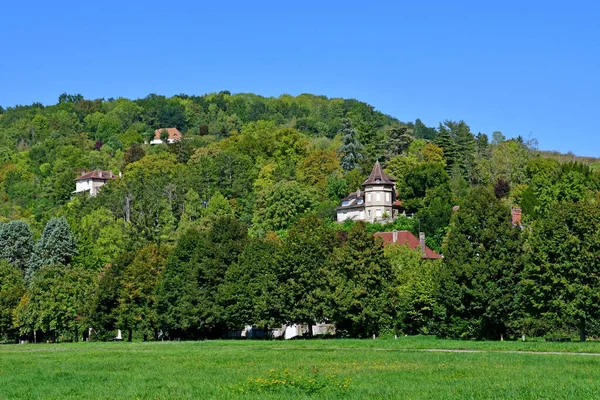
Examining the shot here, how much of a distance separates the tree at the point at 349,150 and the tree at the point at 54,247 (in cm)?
→ 4968

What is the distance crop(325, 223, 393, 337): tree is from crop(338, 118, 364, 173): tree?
7480 cm

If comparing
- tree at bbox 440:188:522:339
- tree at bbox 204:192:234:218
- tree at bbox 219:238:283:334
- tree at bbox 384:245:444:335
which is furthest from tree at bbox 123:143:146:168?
tree at bbox 440:188:522:339

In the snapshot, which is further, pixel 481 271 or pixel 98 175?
pixel 98 175

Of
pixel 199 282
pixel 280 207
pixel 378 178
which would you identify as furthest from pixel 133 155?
pixel 199 282

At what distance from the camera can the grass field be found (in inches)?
1121

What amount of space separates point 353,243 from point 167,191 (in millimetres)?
81788

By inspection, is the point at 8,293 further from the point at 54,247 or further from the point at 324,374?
the point at 324,374

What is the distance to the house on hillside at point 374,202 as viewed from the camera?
124812 mm

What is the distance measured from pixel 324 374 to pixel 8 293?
77.5 meters

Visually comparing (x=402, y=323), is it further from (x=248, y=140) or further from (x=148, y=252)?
(x=248, y=140)

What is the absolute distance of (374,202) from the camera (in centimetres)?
12462

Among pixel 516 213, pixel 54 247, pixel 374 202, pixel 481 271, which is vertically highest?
pixel 374 202

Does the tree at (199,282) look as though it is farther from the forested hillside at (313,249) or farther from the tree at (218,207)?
the tree at (218,207)

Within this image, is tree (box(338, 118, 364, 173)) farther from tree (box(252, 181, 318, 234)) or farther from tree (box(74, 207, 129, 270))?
tree (box(74, 207, 129, 270))
